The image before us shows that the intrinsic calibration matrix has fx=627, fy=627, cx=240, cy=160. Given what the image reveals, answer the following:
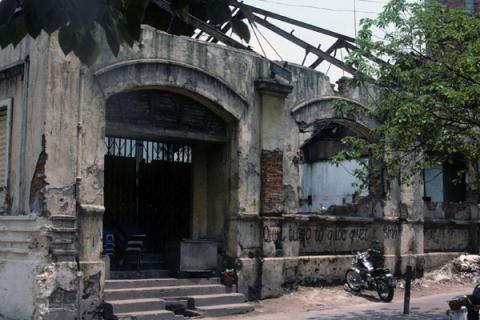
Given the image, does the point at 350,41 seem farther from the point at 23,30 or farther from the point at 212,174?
the point at 23,30

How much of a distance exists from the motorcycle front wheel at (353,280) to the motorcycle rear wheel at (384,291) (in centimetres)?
57

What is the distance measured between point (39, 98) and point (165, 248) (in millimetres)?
4540

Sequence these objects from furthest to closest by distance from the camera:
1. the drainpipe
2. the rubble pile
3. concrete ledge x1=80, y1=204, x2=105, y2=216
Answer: the rubble pile, concrete ledge x1=80, y1=204, x2=105, y2=216, the drainpipe

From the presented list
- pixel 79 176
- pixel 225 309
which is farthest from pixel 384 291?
pixel 79 176

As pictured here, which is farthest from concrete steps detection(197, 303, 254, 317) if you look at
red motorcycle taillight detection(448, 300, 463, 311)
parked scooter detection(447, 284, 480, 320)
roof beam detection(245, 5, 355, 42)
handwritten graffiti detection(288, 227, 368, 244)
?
roof beam detection(245, 5, 355, 42)

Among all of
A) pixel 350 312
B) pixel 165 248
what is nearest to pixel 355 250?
pixel 350 312

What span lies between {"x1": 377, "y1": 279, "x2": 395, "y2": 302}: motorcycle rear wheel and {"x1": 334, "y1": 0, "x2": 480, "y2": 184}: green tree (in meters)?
3.06

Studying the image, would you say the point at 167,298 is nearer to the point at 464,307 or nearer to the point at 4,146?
the point at 4,146

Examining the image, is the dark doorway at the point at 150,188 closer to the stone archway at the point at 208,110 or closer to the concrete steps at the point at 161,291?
the stone archway at the point at 208,110

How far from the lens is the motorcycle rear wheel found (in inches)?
544

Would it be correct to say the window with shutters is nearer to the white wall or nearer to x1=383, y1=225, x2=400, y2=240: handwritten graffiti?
x1=383, y1=225, x2=400, y2=240: handwritten graffiti

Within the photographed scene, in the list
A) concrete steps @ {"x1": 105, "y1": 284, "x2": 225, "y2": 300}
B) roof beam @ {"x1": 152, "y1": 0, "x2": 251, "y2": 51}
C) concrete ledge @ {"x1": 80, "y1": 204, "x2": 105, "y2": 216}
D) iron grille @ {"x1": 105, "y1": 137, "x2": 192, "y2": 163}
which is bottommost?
concrete steps @ {"x1": 105, "y1": 284, "x2": 225, "y2": 300}

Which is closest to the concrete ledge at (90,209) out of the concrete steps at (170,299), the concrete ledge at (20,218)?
the concrete ledge at (20,218)

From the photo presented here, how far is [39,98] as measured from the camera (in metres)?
10.7
